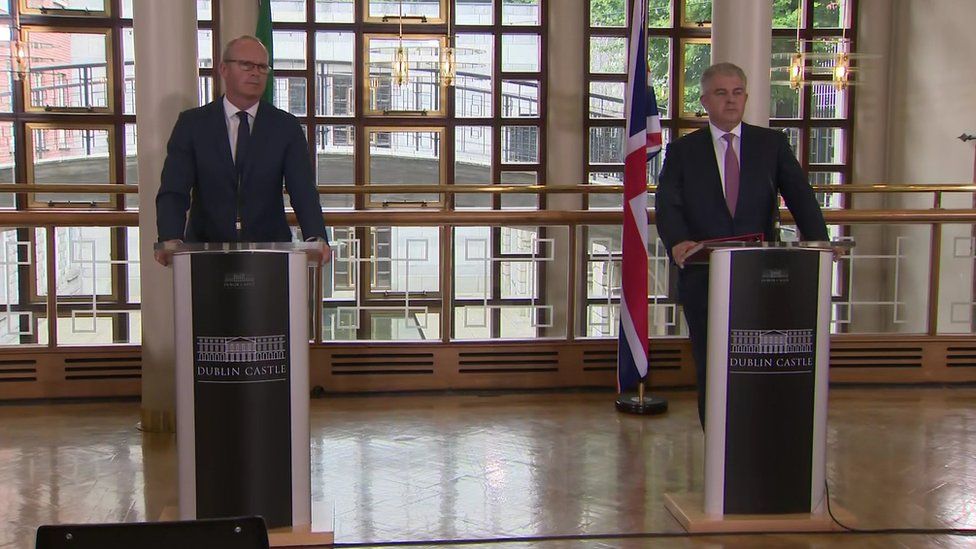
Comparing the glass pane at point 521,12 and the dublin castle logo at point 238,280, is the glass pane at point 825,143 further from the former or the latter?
the dublin castle logo at point 238,280

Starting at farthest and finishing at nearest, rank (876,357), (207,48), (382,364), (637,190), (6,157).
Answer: (207,48), (6,157), (876,357), (382,364), (637,190)

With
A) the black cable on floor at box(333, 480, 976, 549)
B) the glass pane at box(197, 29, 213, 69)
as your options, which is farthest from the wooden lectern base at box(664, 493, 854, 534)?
the glass pane at box(197, 29, 213, 69)

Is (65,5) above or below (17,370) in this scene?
above

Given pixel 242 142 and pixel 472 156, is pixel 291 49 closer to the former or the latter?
pixel 472 156

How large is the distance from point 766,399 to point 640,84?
93.6 inches

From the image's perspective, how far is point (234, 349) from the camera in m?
3.10

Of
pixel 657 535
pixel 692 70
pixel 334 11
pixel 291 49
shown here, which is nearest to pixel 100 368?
pixel 657 535

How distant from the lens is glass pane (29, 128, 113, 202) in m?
9.91

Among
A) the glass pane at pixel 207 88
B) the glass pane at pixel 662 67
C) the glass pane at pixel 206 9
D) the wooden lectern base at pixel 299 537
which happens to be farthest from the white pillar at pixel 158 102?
the glass pane at pixel 662 67

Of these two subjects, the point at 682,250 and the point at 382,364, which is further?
the point at 382,364

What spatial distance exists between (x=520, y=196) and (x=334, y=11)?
279 centimetres

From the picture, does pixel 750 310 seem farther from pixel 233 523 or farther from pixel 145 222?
pixel 145 222

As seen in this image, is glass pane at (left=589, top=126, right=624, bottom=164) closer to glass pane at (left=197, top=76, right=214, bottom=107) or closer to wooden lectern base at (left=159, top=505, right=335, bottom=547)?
glass pane at (left=197, top=76, right=214, bottom=107)

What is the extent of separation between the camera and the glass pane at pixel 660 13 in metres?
10.9
